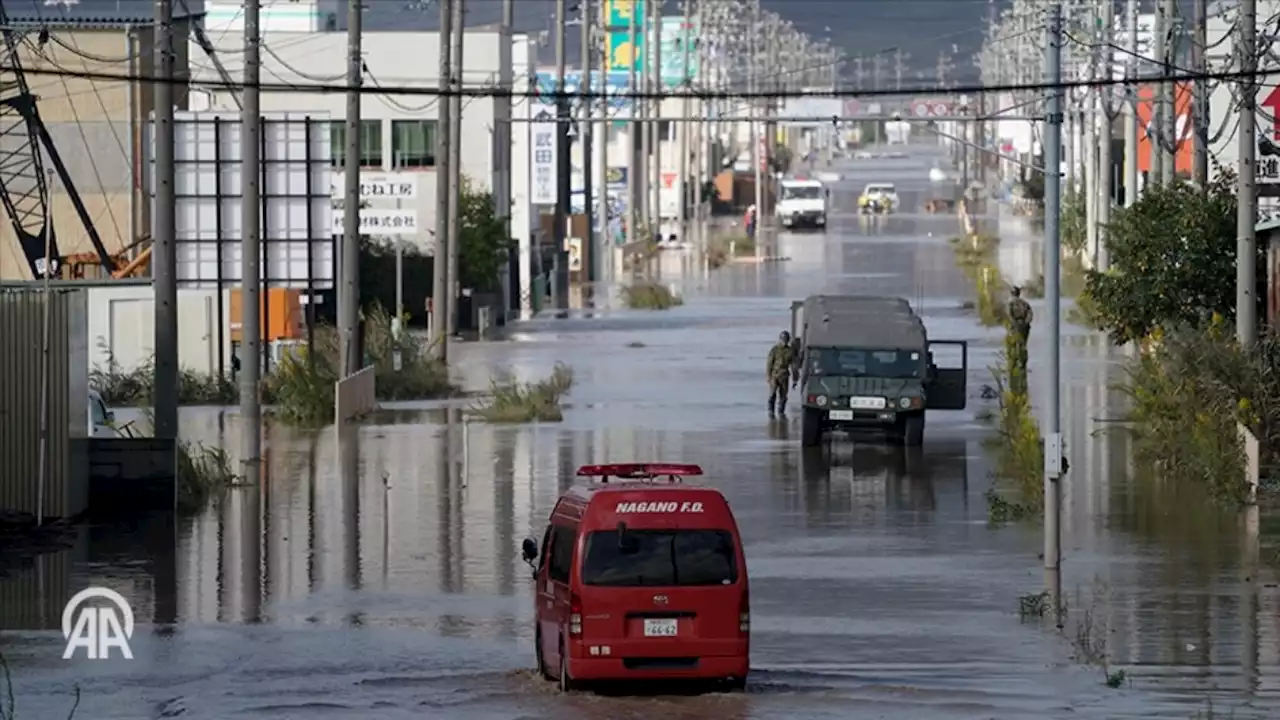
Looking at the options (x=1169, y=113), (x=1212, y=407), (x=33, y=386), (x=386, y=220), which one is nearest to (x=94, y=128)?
(x=386, y=220)

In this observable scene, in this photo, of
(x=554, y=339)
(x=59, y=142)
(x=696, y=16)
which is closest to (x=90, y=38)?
(x=59, y=142)

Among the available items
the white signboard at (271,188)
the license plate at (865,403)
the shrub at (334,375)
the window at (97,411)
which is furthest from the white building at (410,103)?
the window at (97,411)

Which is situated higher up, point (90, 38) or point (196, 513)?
point (90, 38)

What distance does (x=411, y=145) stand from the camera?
7950 cm

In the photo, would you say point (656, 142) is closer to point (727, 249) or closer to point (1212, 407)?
point (727, 249)

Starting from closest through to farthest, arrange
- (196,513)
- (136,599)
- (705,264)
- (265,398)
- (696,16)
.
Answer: (136,599)
(196,513)
(265,398)
(705,264)
(696,16)

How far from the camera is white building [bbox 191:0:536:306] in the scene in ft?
254

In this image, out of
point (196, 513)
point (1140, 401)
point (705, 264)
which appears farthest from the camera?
point (705, 264)

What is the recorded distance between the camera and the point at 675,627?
17984 millimetres

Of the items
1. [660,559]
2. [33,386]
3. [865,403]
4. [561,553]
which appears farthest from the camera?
[865,403]

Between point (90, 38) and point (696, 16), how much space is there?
289 ft

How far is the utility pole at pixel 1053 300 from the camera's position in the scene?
24.8 meters

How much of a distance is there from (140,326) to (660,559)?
32295 millimetres

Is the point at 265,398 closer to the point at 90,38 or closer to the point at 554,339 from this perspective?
the point at 554,339
